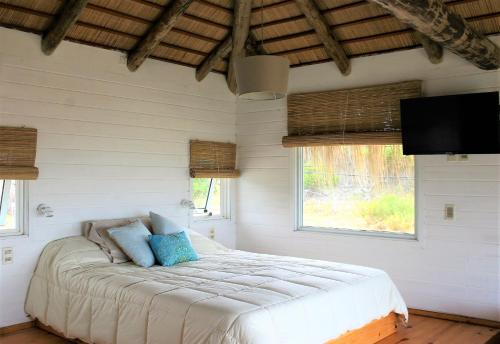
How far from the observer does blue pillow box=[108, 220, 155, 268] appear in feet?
13.5

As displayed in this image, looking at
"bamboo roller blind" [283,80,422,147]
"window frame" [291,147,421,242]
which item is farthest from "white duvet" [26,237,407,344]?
"bamboo roller blind" [283,80,422,147]

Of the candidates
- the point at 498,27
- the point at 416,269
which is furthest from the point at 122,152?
the point at 498,27

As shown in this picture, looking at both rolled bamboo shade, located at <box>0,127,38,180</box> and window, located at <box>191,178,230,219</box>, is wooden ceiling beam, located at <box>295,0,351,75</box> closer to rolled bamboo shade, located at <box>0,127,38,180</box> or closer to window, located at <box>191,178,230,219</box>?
window, located at <box>191,178,230,219</box>

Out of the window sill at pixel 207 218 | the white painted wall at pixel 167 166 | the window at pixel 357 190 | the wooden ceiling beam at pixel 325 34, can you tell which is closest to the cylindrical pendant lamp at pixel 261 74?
the wooden ceiling beam at pixel 325 34

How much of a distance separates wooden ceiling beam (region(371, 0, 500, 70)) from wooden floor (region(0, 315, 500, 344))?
223 centimetres

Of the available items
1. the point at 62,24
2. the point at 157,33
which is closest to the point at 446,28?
the point at 157,33

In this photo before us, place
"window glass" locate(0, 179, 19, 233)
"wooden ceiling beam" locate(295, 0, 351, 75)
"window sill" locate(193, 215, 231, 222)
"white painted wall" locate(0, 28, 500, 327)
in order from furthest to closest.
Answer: "window sill" locate(193, 215, 231, 222) → "wooden ceiling beam" locate(295, 0, 351, 75) → "white painted wall" locate(0, 28, 500, 327) → "window glass" locate(0, 179, 19, 233)

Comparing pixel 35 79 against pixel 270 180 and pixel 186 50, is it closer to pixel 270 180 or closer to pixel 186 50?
pixel 186 50

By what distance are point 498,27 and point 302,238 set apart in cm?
278

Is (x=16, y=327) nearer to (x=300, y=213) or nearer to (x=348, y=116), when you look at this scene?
(x=300, y=213)

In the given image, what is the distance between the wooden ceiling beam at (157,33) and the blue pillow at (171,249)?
175 cm

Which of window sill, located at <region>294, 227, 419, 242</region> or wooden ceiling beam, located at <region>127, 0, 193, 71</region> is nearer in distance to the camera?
wooden ceiling beam, located at <region>127, 0, 193, 71</region>

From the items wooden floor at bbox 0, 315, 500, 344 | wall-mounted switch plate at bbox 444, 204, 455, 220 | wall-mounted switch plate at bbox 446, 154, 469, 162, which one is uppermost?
wall-mounted switch plate at bbox 446, 154, 469, 162

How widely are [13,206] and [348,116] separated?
325cm
